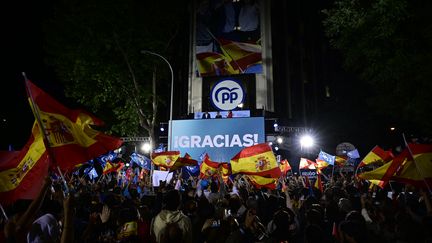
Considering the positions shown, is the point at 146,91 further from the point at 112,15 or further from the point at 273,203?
the point at 273,203

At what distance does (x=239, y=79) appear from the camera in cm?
2723

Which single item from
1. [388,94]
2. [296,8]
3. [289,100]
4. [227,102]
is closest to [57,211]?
[388,94]

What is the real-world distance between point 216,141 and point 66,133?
13534 mm

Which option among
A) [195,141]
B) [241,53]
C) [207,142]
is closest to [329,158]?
[207,142]

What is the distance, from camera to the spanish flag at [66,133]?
521 centimetres

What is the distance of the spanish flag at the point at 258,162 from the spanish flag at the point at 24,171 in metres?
6.10

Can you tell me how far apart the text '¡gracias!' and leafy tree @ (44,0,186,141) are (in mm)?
5078

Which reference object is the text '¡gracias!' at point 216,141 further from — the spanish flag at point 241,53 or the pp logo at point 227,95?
the spanish flag at point 241,53

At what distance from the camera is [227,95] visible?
26.9 m

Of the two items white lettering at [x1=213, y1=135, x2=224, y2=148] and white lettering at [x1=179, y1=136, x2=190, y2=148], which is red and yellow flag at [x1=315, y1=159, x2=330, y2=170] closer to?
white lettering at [x1=213, y1=135, x2=224, y2=148]

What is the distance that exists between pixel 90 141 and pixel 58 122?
592 millimetres

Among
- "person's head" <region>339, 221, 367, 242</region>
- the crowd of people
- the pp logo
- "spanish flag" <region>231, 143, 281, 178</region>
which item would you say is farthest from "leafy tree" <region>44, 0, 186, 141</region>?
"person's head" <region>339, 221, 367, 242</region>

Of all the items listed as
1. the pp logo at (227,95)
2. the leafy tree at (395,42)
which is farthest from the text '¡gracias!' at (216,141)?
the pp logo at (227,95)

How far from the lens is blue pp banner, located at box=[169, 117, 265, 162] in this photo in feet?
60.4
